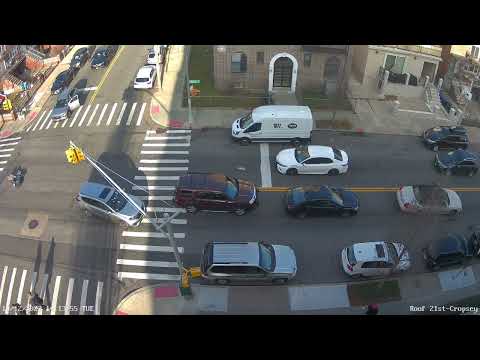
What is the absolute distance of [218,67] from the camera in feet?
115

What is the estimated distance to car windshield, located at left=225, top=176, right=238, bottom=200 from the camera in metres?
24.2

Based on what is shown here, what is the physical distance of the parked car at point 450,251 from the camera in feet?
71.9

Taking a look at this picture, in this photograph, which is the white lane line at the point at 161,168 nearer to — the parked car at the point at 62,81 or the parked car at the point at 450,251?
the parked car at the point at 62,81

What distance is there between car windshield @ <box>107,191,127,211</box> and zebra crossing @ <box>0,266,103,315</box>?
4.21m

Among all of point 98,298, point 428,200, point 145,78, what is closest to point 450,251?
point 428,200

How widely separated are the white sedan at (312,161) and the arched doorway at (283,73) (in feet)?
32.0

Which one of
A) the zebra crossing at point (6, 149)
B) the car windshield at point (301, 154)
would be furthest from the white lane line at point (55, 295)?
the car windshield at point (301, 154)

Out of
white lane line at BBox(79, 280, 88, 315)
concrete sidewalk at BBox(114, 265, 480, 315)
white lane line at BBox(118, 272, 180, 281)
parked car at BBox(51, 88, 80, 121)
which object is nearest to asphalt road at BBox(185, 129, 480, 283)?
concrete sidewalk at BBox(114, 265, 480, 315)

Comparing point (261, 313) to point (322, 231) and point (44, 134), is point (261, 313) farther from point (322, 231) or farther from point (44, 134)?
point (44, 134)

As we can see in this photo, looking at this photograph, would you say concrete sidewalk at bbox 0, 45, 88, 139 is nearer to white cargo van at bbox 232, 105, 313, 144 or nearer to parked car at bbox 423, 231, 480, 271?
white cargo van at bbox 232, 105, 313, 144

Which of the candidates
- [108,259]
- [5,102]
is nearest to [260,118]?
[108,259]

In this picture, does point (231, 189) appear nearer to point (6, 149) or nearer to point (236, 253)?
point (236, 253)

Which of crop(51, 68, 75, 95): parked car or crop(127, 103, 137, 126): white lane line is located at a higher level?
crop(51, 68, 75, 95): parked car

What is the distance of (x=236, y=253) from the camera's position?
20.9 m
